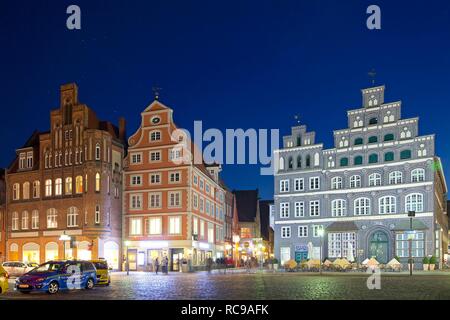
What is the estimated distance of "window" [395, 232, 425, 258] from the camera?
6009 centimetres

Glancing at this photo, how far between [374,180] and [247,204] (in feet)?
117

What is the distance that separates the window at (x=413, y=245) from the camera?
60094 mm

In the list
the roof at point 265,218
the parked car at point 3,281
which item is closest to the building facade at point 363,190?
the roof at point 265,218

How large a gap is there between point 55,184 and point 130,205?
828 cm

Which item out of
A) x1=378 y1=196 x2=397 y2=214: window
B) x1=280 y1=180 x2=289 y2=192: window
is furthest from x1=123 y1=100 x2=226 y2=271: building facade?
x1=378 y1=196 x2=397 y2=214: window

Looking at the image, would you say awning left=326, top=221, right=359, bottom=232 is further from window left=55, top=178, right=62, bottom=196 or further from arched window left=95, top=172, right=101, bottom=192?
window left=55, top=178, right=62, bottom=196

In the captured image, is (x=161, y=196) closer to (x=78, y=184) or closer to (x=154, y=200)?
(x=154, y=200)

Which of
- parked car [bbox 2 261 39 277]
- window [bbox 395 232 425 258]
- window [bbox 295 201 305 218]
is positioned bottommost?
parked car [bbox 2 261 39 277]

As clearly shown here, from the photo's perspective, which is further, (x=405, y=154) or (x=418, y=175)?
(x=405, y=154)

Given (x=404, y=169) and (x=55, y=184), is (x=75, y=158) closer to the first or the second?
(x=55, y=184)

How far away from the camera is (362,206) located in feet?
213

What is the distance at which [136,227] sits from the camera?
205 ft

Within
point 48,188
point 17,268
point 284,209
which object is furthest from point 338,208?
point 17,268

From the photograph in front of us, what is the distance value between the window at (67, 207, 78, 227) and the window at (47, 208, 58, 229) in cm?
181
